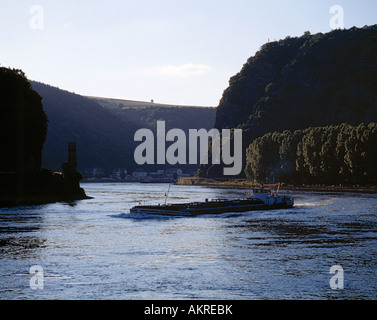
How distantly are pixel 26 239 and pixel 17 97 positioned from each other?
8402 cm

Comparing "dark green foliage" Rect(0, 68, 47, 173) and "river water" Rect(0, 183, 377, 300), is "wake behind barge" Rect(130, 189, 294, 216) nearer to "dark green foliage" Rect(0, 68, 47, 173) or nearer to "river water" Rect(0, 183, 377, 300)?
"river water" Rect(0, 183, 377, 300)

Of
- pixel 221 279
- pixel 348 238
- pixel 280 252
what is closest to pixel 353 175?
pixel 348 238

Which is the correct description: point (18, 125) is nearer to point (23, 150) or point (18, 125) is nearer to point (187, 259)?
point (23, 150)

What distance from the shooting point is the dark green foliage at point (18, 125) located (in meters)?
137

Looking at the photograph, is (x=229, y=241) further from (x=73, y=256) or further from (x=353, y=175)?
(x=353, y=175)

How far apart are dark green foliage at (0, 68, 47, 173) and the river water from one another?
50.2m

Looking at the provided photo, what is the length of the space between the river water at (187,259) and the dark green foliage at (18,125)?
5020 centimetres

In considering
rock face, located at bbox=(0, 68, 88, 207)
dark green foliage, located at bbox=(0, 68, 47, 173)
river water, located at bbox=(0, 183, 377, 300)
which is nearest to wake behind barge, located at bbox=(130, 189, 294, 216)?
river water, located at bbox=(0, 183, 377, 300)

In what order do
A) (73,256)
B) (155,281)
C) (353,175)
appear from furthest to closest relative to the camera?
(353,175), (73,256), (155,281)

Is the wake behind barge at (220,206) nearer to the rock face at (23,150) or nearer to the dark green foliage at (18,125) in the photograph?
the rock face at (23,150)

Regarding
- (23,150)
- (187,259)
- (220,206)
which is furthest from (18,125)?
(187,259)

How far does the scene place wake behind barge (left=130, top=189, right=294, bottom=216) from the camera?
4093 inches
